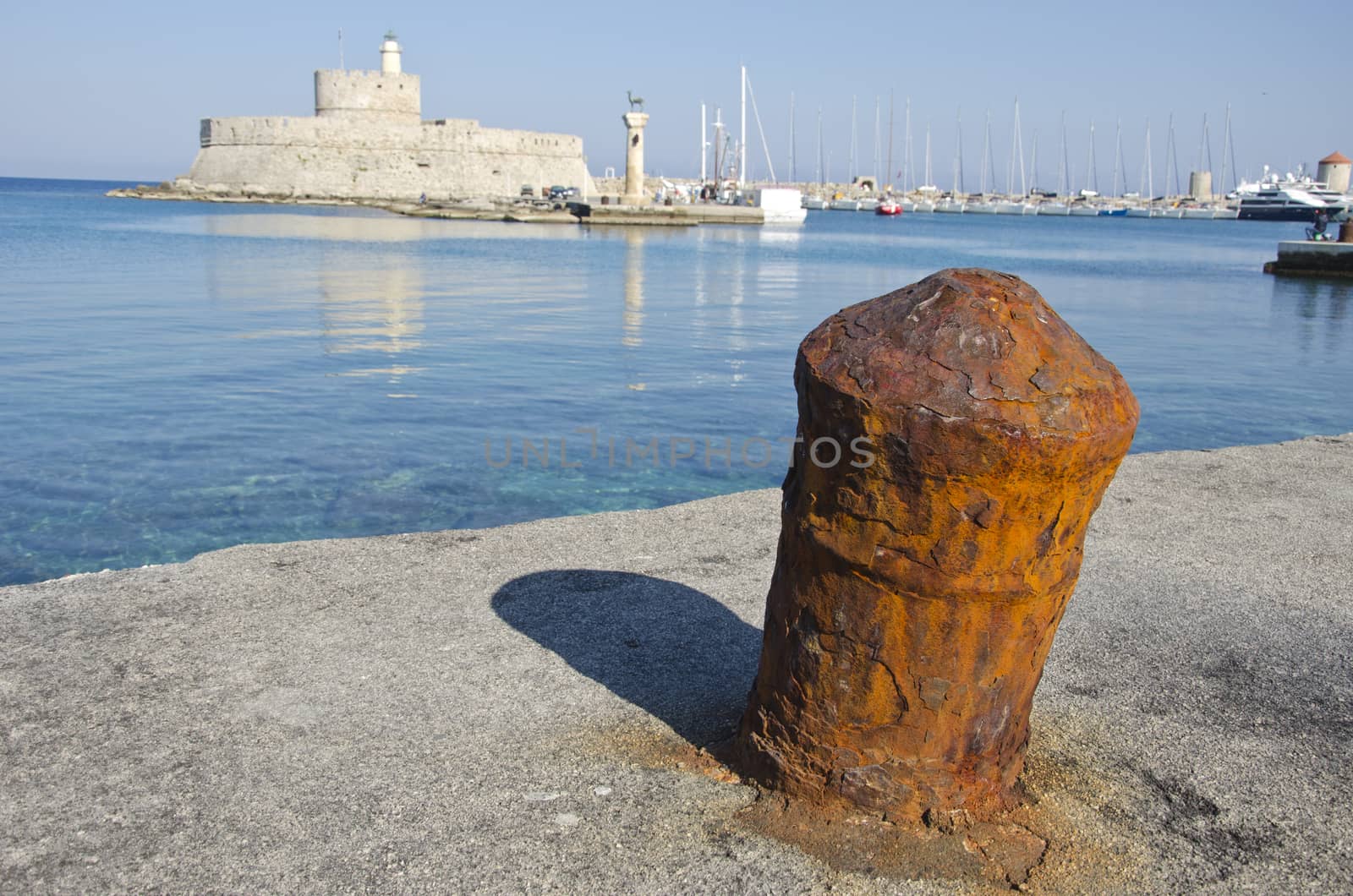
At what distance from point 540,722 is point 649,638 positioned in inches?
30.1

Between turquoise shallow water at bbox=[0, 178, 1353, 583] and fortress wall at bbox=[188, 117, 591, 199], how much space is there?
37.5m

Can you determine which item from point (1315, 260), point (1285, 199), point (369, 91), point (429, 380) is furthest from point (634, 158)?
point (1285, 199)

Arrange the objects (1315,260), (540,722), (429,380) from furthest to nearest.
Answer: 1. (1315,260)
2. (429,380)
3. (540,722)

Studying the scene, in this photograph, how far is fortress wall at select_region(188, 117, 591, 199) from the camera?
64.8 meters

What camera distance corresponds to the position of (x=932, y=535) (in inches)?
97.0

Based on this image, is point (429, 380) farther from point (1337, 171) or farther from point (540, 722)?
point (1337, 171)

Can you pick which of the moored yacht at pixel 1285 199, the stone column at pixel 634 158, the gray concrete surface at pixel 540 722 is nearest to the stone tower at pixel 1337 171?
the moored yacht at pixel 1285 199

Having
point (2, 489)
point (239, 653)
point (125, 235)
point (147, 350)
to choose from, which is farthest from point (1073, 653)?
point (125, 235)

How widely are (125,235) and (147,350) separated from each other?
85.6ft

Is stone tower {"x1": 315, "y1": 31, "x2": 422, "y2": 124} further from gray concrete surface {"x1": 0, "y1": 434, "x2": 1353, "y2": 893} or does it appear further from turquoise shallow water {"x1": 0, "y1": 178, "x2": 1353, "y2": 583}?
gray concrete surface {"x1": 0, "y1": 434, "x2": 1353, "y2": 893}

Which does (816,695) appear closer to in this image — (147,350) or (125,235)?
(147,350)

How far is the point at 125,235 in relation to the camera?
35.2 metres

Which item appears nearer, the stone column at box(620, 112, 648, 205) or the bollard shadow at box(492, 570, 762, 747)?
the bollard shadow at box(492, 570, 762, 747)

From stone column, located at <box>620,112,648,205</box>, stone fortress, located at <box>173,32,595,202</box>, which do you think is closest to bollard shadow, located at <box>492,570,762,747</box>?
stone column, located at <box>620,112,648,205</box>
